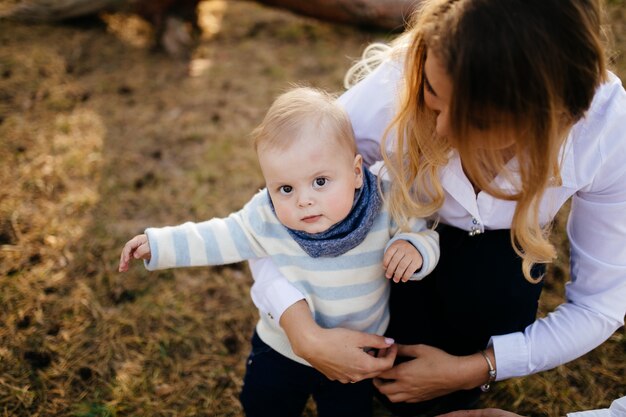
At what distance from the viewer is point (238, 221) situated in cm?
169

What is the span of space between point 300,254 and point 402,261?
0.31 metres

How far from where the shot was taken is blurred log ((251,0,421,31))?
3693mm

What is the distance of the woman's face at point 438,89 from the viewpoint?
1.24 meters

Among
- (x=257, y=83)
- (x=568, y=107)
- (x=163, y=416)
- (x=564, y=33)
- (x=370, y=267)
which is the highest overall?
(x=564, y=33)

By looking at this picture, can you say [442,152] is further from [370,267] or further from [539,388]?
[539,388]

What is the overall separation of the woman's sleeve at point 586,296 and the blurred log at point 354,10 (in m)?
2.44

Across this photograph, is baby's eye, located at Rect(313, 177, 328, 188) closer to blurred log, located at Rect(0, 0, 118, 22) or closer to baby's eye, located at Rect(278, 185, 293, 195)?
baby's eye, located at Rect(278, 185, 293, 195)

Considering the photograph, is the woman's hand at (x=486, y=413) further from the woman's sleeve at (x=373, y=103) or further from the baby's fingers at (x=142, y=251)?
the baby's fingers at (x=142, y=251)

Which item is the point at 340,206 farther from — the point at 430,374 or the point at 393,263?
the point at 430,374

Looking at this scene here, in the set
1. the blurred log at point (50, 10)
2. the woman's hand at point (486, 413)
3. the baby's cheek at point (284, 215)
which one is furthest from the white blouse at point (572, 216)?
the blurred log at point (50, 10)

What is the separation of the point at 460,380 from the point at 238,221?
2.77ft

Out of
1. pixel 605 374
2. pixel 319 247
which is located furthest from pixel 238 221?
Result: pixel 605 374

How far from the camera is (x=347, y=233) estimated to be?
5.18ft

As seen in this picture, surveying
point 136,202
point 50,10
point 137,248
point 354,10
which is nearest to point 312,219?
point 137,248
